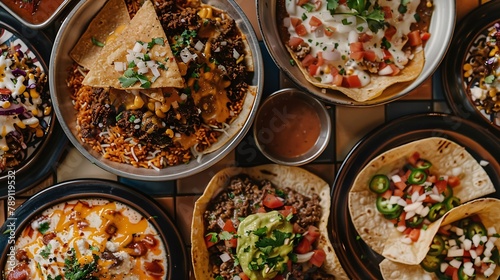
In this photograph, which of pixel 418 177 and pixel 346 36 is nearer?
pixel 346 36

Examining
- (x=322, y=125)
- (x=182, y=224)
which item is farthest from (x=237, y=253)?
(x=322, y=125)

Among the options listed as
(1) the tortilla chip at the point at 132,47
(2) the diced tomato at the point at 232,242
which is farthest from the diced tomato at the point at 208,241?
(1) the tortilla chip at the point at 132,47

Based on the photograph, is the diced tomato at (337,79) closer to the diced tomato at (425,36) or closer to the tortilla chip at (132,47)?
the diced tomato at (425,36)

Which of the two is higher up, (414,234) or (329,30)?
(329,30)

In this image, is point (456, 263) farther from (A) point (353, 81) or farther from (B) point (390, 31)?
(B) point (390, 31)

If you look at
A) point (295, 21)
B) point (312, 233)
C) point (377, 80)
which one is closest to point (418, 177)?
point (377, 80)

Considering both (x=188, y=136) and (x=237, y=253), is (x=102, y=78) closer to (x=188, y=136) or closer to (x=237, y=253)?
(x=188, y=136)

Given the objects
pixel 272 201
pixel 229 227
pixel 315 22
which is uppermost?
pixel 315 22
